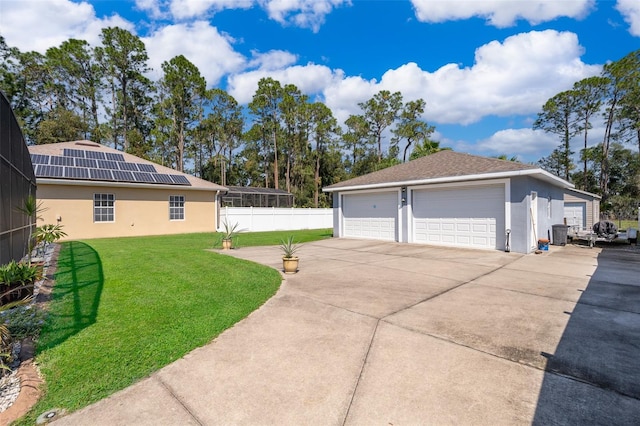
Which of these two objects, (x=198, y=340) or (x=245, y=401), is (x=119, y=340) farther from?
(x=245, y=401)

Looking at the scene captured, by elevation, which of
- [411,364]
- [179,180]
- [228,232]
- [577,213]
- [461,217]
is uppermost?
[179,180]

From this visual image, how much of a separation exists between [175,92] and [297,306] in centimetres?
3319

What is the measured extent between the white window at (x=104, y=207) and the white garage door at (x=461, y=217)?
15280 millimetres

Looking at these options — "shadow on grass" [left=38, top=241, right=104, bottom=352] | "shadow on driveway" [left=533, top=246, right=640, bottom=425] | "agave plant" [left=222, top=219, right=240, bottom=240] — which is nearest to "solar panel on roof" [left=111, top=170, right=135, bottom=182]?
"agave plant" [left=222, top=219, right=240, bottom=240]

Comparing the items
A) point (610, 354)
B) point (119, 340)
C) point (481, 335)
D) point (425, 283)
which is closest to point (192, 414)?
point (119, 340)

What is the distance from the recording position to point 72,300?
16.6ft

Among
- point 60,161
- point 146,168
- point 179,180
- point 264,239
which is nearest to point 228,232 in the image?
point 264,239

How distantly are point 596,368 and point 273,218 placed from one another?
→ 2001 cm

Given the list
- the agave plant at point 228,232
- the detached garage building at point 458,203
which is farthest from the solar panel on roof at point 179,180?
the detached garage building at point 458,203

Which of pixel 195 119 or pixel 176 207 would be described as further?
pixel 195 119

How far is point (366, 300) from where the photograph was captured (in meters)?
5.15

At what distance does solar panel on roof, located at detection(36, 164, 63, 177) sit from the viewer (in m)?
14.1

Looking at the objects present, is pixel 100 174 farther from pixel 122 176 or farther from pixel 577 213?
pixel 577 213

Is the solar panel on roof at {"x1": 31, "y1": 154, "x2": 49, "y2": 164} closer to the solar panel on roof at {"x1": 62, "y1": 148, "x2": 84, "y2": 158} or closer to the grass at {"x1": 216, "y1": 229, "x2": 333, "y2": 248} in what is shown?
the solar panel on roof at {"x1": 62, "y1": 148, "x2": 84, "y2": 158}
